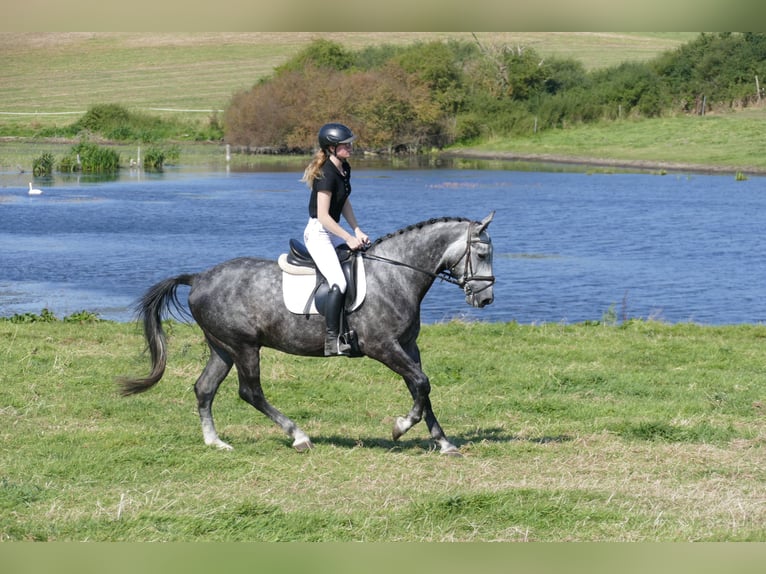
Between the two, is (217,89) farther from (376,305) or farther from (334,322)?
(334,322)

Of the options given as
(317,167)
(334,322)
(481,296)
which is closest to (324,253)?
(334,322)

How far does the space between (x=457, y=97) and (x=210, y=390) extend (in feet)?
256

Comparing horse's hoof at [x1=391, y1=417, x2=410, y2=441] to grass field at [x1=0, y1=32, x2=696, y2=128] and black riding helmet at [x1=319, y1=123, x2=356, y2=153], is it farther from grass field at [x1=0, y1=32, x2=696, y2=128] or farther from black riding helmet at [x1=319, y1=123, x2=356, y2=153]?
grass field at [x1=0, y1=32, x2=696, y2=128]

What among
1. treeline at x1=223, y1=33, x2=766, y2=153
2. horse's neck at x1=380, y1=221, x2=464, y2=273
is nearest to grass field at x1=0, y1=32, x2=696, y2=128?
treeline at x1=223, y1=33, x2=766, y2=153

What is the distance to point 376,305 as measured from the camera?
9.91 meters

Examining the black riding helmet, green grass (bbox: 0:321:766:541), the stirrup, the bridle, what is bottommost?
green grass (bbox: 0:321:766:541)

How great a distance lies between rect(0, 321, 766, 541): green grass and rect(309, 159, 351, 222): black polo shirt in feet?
7.44

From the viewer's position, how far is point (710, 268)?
3291 cm

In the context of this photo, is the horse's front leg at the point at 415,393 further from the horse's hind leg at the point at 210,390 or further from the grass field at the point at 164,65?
the grass field at the point at 164,65

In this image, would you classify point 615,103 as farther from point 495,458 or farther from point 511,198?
point 495,458

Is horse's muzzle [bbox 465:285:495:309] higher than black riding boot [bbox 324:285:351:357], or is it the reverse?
horse's muzzle [bbox 465:285:495:309]

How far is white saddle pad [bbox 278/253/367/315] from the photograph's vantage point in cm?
986

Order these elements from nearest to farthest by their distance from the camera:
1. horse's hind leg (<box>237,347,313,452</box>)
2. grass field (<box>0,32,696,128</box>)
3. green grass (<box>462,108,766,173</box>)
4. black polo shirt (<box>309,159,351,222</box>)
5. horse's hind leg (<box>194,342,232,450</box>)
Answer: black polo shirt (<box>309,159,351,222</box>) → horse's hind leg (<box>237,347,313,452</box>) → horse's hind leg (<box>194,342,232,450</box>) → green grass (<box>462,108,766,173</box>) → grass field (<box>0,32,696,128</box>)
